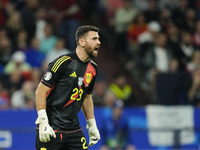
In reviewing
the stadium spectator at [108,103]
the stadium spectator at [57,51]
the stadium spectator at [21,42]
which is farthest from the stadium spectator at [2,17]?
the stadium spectator at [108,103]

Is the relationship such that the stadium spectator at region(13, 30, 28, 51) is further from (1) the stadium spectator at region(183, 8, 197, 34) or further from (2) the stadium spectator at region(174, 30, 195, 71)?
(1) the stadium spectator at region(183, 8, 197, 34)

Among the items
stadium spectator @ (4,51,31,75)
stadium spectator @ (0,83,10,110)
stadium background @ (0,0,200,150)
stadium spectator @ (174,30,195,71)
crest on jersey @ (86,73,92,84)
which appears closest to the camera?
crest on jersey @ (86,73,92,84)

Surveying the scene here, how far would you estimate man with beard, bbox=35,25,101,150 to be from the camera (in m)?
4.83

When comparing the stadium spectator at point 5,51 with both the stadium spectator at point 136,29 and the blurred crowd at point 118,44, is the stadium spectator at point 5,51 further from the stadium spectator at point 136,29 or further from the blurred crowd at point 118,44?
the stadium spectator at point 136,29

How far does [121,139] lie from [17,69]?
11.2 ft

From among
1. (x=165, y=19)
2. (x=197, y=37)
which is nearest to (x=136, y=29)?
(x=165, y=19)

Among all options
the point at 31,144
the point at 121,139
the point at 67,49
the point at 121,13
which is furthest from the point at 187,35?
the point at 31,144

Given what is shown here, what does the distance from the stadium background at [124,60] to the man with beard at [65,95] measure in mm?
3824

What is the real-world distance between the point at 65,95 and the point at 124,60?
8136mm

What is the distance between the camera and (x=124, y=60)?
1299cm

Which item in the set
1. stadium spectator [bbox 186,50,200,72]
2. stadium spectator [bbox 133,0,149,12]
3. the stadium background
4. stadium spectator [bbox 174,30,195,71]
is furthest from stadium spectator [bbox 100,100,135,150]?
stadium spectator [bbox 133,0,149,12]

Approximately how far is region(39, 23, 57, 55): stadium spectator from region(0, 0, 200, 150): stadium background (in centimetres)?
3

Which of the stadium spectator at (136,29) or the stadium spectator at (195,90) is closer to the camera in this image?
the stadium spectator at (195,90)

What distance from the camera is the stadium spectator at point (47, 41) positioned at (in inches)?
457
